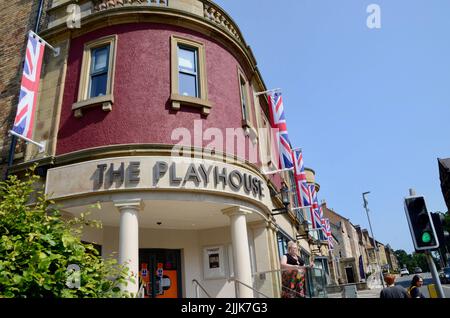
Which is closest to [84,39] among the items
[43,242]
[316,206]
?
[43,242]

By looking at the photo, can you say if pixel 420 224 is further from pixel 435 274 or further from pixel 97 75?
pixel 97 75

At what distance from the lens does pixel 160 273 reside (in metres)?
11.9

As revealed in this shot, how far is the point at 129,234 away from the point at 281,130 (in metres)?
7.67

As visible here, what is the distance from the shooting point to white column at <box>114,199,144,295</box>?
829 centimetres

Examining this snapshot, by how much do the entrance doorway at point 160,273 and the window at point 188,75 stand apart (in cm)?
514

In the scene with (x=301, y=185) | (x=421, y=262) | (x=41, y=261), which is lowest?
(x=41, y=261)

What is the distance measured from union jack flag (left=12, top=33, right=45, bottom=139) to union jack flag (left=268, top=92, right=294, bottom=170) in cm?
844

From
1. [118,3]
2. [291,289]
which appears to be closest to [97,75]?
[118,3]

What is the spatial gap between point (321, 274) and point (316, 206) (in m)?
13.2

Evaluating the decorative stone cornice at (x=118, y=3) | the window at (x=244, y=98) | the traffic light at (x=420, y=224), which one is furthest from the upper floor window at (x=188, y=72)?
the traffic light at (x=420, y=224)

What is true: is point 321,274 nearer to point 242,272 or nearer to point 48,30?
point 242,272

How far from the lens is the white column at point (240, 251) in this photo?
971 cm

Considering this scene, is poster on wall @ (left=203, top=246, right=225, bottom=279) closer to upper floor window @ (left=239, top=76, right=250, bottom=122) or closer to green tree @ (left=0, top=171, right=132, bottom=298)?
upper floor window @ (left=239, top=76, right=250, bottom=122)

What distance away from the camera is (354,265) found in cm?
5334
